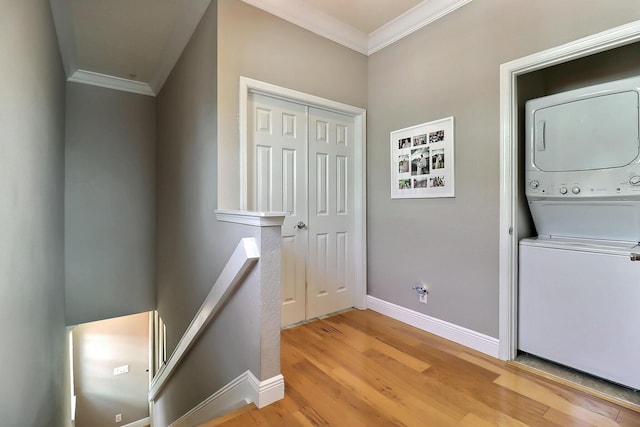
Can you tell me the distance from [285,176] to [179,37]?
1811 mm

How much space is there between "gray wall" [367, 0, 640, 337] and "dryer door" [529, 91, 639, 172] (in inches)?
11.3

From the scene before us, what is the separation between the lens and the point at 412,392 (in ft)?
5.71

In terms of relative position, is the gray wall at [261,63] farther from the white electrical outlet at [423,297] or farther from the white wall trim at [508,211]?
the white electrical outlet at [423,297]

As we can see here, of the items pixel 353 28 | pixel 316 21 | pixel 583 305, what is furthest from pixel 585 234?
pixel 316 21

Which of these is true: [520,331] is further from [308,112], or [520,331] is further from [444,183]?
[308,112]

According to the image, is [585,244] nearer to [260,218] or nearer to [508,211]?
[508,211]

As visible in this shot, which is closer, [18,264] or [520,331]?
[18,264]

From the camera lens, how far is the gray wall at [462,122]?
1.92 metres

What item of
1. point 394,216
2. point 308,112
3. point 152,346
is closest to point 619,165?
point 394,216

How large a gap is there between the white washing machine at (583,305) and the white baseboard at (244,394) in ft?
5.55

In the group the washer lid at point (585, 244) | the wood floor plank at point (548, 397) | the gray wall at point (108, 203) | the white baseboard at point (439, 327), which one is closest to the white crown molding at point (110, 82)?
the gray wall at point (108, 203)

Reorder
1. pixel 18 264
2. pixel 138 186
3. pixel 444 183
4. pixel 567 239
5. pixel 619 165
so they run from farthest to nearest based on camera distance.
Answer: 1. pixel 138 186
2. pixel 444 183
3. pixel 567 239
4. pixel 619 165
5. pixel 18 264

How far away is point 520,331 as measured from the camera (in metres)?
2.08

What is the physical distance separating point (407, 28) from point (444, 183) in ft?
4.69
